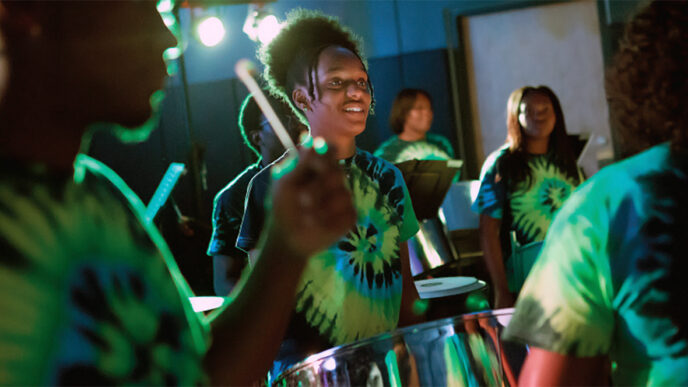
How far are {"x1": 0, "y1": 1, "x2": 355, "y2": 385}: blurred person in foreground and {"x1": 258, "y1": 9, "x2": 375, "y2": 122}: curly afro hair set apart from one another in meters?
0.60

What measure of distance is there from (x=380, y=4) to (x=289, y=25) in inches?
129

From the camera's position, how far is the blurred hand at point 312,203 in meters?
0.53

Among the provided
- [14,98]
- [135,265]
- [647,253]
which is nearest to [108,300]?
[135,265]

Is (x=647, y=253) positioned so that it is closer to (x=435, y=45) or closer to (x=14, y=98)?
(x=14, y=98)

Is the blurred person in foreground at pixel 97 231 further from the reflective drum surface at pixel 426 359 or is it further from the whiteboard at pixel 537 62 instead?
the whiteboard at pixel 537 62

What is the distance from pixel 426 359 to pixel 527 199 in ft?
3.47

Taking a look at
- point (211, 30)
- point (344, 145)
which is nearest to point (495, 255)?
point (344, 145)

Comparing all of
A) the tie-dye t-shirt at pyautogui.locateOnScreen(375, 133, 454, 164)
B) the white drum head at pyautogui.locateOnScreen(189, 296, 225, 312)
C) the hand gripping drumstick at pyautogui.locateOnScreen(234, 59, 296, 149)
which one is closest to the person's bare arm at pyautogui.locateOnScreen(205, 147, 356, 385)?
the hand gripping drumstick at pyautogui.locateOnScreen(234, 59, 296, 149)

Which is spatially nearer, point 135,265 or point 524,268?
point 135,265

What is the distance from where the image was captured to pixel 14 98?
438 mm

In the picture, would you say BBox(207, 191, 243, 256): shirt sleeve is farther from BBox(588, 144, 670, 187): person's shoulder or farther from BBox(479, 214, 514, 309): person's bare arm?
BBox(588, 144, 670, 187): person's shoulder

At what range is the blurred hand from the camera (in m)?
0.53

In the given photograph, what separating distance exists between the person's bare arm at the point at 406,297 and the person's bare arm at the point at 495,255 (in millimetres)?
620

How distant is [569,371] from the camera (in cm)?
55
